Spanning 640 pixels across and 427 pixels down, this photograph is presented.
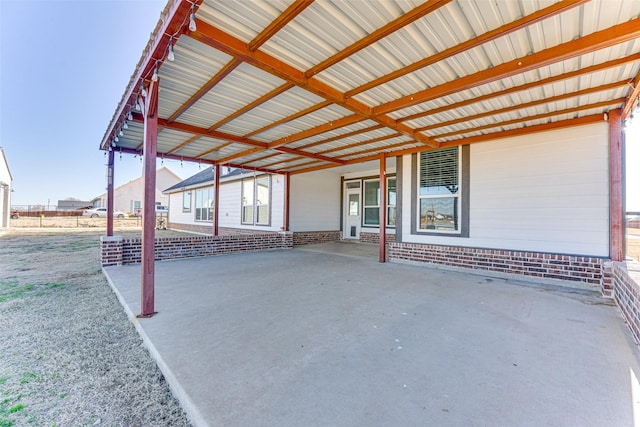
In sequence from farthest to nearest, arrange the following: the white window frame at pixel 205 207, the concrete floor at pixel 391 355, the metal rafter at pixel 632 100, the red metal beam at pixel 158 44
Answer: the white window frame at pixel 205 207
the metal rafter at pixel 632 100
the red metal beam at pixel 158 44
the concrete floor at pixel 391 355

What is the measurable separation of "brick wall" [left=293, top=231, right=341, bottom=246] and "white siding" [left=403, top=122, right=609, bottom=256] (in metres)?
5.68

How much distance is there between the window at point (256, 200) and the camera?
37.0 ft

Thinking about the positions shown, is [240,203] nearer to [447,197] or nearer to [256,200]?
[256,200]

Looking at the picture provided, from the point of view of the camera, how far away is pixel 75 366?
Result: 2.30 m

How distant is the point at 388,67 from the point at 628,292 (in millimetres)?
3983

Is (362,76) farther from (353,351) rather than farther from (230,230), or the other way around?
(230,230)

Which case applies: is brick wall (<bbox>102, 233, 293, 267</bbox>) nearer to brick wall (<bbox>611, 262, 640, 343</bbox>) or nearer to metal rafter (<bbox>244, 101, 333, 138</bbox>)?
metal rafter (<bbox>244, 101, 333, 138</bbox>)

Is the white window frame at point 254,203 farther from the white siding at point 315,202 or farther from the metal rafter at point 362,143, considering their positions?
the metal rafter at point 362,143

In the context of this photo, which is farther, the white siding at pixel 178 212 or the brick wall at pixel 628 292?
the white siding at pixel 178 212

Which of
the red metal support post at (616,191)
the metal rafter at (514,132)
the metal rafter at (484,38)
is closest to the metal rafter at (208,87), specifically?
the metal rafter at (484,38)

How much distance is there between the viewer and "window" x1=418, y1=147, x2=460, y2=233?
21.2 ft

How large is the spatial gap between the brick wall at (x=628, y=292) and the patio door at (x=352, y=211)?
7.94 meters

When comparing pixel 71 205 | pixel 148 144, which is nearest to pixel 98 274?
pixel 148 144

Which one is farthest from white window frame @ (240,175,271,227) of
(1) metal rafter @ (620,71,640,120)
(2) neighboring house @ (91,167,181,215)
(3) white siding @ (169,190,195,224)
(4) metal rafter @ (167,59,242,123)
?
(2) neighboring house @ (91,167,181,215)
